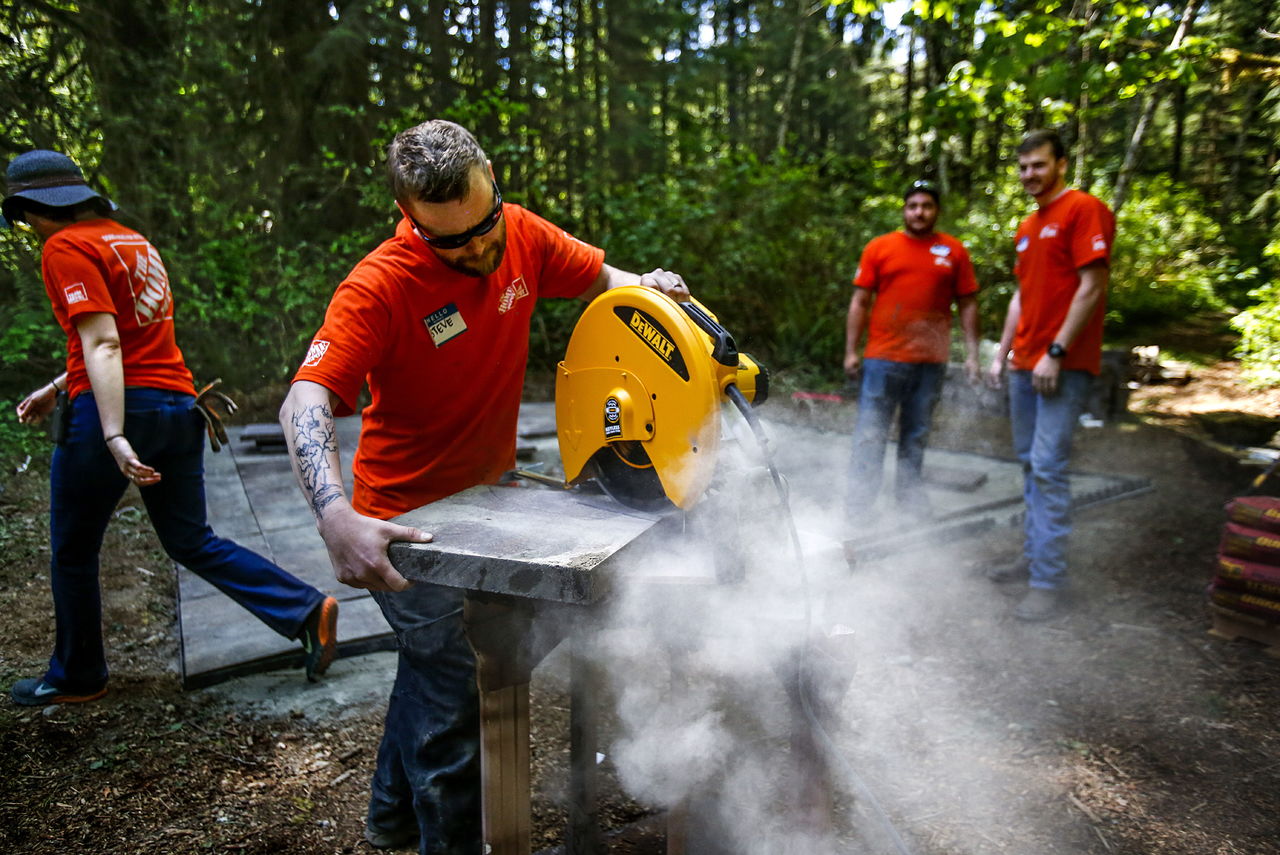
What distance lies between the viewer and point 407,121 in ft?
23.6

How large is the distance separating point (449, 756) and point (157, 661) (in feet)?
6.63

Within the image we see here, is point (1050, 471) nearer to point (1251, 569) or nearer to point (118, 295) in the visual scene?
point (1251, 569)

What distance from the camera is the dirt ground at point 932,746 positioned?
2244 millimetres

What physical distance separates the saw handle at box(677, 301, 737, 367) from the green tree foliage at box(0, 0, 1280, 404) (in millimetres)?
4478

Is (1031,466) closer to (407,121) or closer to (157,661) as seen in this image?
(157,661)

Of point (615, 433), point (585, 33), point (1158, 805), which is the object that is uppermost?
point (585, 33)

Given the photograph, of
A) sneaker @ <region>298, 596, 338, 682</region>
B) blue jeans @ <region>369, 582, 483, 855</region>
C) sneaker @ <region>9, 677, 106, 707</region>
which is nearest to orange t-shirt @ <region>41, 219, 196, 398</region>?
sneaker @ <region>298, 596, 338, 682</region>

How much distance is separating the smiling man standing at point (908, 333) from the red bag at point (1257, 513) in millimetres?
1510

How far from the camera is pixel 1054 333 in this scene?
3648 mm

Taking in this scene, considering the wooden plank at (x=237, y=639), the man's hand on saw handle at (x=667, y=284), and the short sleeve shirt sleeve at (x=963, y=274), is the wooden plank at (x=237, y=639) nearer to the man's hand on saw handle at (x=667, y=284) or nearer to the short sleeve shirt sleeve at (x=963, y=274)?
the man's hand on saw handle at (x=667, y=284)

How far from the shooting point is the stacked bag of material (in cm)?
325

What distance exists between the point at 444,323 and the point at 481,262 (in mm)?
178

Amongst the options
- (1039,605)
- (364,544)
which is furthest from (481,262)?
(1039,605)

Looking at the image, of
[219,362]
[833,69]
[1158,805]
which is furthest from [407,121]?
[833,69]
